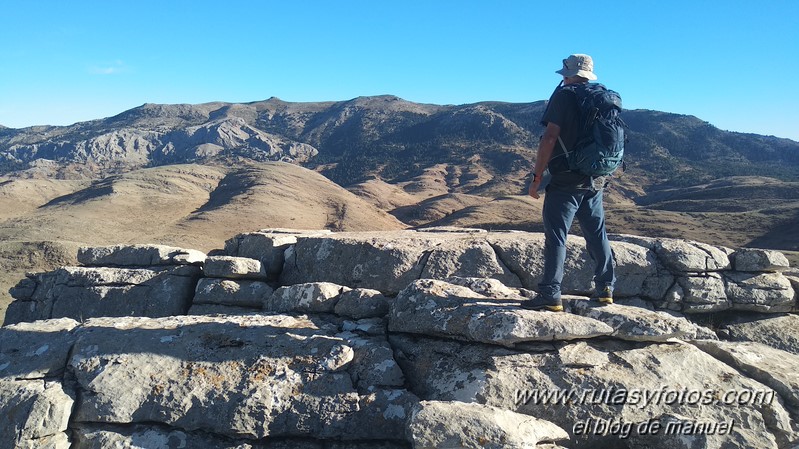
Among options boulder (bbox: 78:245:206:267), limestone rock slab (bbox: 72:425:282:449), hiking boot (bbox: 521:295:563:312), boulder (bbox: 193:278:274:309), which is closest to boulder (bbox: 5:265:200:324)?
boulder (bbox: 78:245:206:267)

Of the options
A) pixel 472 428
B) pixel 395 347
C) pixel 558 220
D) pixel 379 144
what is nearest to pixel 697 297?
pixel 558 220

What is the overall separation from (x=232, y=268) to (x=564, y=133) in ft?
15.5

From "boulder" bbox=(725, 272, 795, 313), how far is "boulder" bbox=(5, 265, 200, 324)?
757cm

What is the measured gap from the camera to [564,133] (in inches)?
179

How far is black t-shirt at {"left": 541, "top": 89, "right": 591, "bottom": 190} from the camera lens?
4.49 m

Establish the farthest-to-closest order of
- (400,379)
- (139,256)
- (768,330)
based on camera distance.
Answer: (139,256) < (768,330) < (400,379)

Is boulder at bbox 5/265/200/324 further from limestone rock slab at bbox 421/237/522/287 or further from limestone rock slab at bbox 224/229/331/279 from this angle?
limestone rock slab at bbox 421/237/522/287

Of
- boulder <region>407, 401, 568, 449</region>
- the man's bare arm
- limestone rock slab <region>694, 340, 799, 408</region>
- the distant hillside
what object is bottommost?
boulder <region>407, 401, 568, 449</region>

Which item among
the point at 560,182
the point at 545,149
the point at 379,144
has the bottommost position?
the point at 560,182

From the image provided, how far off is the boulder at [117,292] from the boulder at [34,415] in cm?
302

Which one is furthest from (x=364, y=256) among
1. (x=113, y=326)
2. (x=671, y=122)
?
(x=671, y=122)

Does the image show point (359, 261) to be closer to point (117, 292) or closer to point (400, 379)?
point (400, 379)

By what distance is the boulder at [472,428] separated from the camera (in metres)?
3.18

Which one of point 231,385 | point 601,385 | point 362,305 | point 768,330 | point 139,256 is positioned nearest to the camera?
point 601,385
